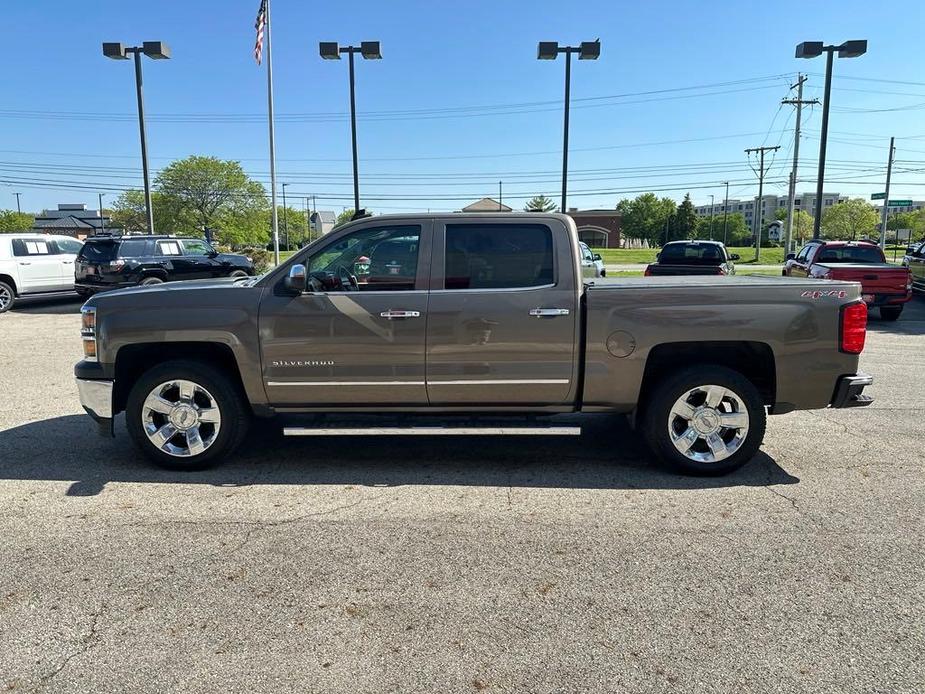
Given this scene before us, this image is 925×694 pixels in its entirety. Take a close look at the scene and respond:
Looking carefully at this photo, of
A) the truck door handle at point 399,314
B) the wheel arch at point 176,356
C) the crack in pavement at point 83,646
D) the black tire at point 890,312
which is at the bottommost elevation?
the crack in pavement at point 83,646

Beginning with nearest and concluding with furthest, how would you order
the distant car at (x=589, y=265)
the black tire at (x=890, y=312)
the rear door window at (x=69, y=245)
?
the distant car at (x=589, y=265)
the black tire at (x=890, y=312)
the rear door window at (x=69, y=245)

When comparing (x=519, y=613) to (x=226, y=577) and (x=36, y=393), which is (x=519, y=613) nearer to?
(x=226, y=577)

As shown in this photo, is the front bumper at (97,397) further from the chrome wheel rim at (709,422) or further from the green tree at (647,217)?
the green tree at (647,217)

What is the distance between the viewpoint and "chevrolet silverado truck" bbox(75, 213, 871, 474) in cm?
469

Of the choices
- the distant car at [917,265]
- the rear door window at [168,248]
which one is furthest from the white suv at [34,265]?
the distant car at [917,265]

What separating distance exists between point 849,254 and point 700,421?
13056mm

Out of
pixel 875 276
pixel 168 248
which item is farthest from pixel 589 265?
pixel 168 248

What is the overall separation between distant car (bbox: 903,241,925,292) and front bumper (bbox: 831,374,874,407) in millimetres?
15268

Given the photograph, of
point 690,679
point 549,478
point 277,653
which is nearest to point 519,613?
point 690,679

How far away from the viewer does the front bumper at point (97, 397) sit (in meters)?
4.90

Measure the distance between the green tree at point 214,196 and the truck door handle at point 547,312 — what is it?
69720 mm

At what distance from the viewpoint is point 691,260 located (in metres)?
15.6

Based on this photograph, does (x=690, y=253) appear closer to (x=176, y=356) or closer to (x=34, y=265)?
(x=176, y=356)

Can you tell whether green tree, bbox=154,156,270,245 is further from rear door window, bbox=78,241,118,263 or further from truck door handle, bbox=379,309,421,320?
truck door handle, bbox=379,309,421,320
